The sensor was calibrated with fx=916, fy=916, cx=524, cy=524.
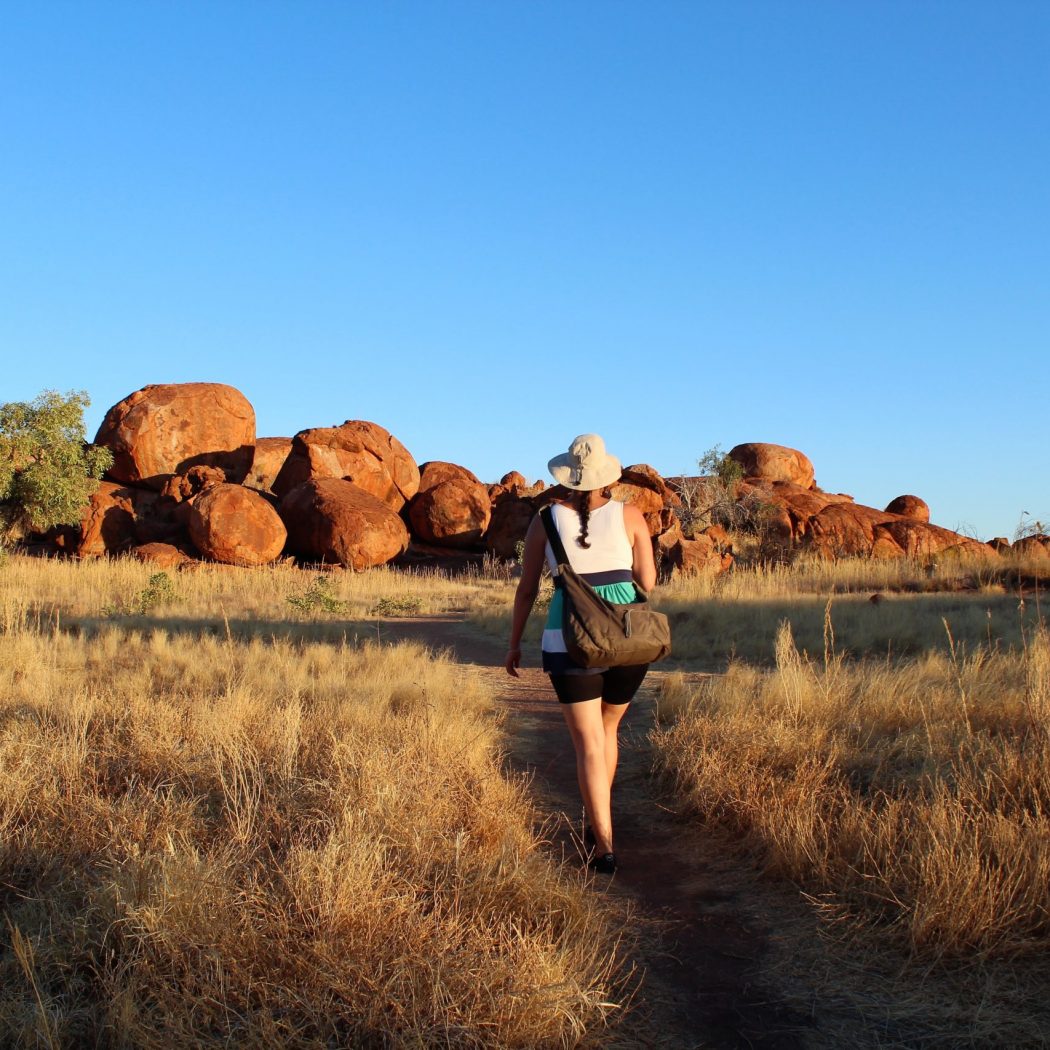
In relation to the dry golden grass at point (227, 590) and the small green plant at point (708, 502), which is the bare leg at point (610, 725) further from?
the small green plant at point (708, 502)

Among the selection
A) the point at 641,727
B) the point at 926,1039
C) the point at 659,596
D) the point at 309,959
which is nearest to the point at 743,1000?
the point at 926,1039

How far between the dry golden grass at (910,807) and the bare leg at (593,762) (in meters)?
0.79

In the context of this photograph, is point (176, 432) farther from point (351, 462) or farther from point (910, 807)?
point (910, 807)

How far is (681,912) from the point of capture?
404cm

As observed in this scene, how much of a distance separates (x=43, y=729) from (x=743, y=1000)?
4.67 meters

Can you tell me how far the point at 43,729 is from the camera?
19.2 feet

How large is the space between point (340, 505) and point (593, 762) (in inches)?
856

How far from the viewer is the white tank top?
428cm

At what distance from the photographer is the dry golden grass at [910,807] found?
3332mm

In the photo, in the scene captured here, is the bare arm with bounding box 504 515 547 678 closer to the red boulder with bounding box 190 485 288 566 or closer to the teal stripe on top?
the teal stripe on top

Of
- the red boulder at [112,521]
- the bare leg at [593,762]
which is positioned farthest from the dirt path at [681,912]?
the red boulder at [112,521]

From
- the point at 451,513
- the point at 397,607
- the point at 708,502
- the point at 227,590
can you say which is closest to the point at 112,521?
the point at 227,590

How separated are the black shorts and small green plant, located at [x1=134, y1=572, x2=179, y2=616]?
41.3 feet

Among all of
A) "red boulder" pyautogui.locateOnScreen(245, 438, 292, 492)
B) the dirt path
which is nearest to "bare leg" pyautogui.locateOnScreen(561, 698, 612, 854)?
the dirt path
